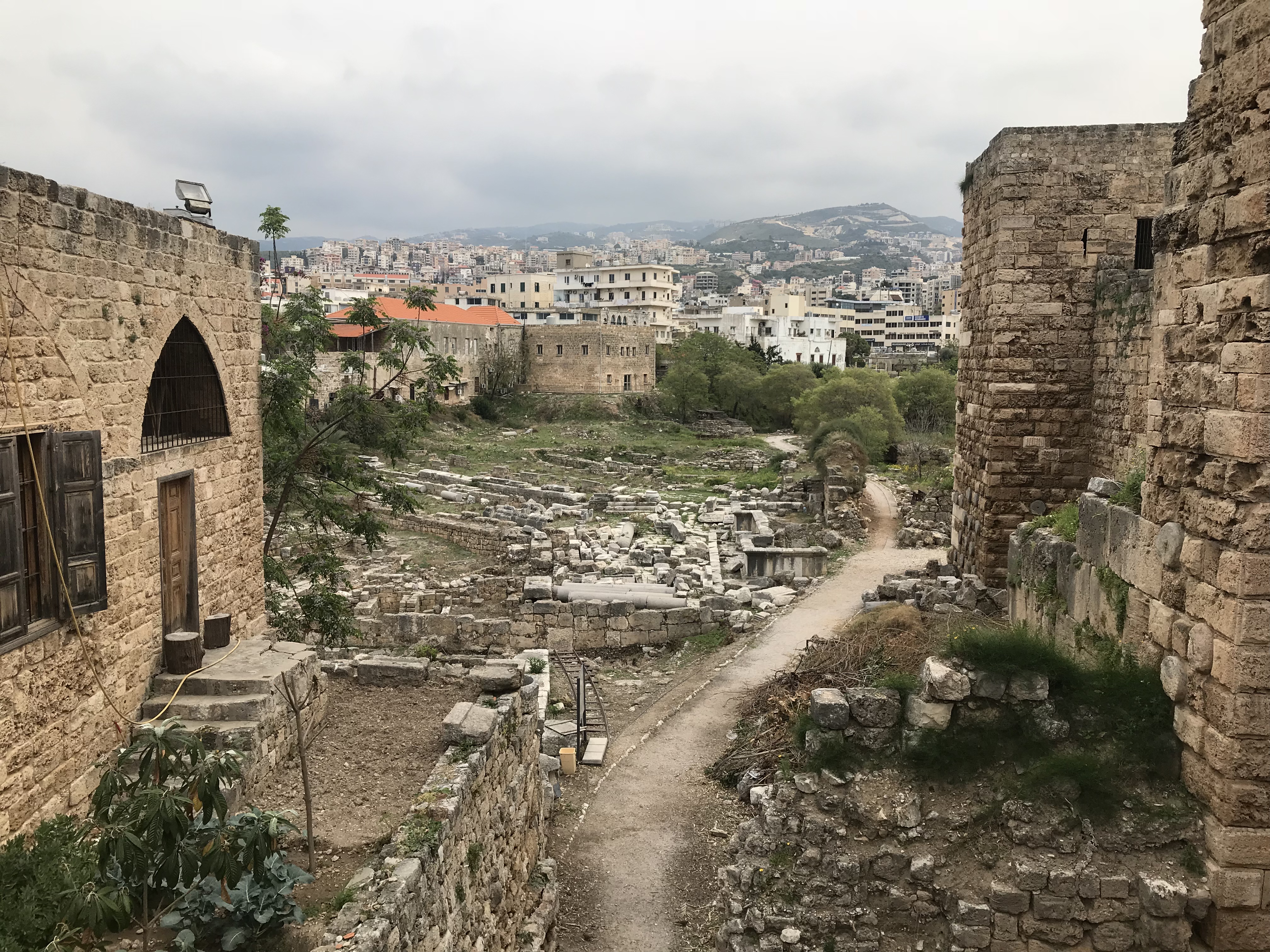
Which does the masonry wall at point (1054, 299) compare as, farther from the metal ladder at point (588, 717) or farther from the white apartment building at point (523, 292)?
the white apartment building at point (523, 292)

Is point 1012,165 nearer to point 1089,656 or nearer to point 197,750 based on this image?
point 1089,656

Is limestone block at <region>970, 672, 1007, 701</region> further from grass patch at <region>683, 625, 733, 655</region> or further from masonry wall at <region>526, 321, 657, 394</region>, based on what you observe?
masonry wall at <region>526, 321, 657, 394</region>

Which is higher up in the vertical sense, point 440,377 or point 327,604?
point 440,377

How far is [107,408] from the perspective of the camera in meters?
6.82

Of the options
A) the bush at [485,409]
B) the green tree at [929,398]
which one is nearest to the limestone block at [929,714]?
the green tree at [929,398]

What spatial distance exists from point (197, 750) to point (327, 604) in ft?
25.6

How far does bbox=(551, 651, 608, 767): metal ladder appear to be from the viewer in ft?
36.9

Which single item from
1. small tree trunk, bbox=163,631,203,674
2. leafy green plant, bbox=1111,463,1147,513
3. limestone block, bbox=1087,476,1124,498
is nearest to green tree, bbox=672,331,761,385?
small tree trunk, bbox=163,631,203,674

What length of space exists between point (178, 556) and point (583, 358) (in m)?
56.7

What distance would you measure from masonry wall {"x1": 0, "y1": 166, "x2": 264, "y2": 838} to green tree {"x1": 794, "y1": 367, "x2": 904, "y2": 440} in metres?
35.0

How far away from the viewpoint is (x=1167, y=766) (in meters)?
5.33

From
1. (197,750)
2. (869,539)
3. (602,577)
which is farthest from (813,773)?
(869,539)

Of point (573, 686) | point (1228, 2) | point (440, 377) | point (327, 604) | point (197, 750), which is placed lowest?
point (573, 686)

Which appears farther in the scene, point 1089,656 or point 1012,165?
point 1012,165
